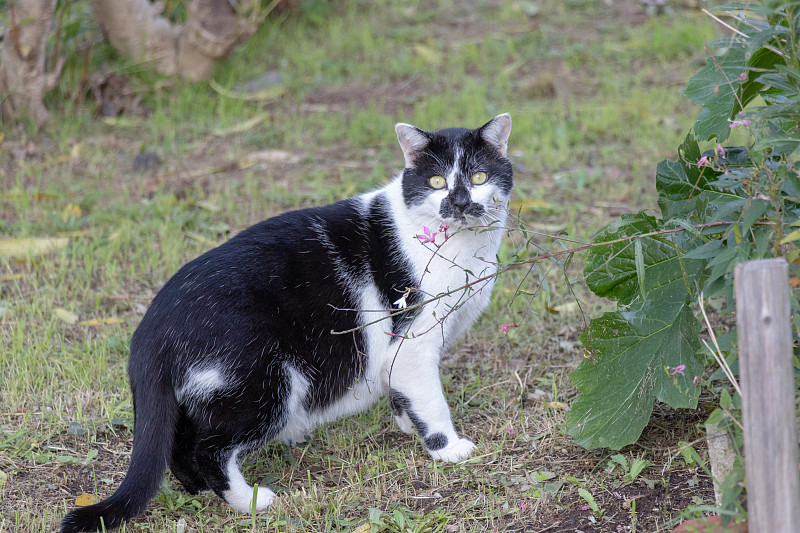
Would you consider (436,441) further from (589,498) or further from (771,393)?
(771,393)

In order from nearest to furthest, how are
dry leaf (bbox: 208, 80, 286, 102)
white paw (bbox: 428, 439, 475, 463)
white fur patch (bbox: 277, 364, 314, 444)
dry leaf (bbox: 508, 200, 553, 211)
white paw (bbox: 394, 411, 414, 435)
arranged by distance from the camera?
1. white fur patch (bbox: 277, 364, 314, 444)
2. white paw (bbox: 428, 439, 475, 463)
3. white paw (bbox: 394, 411, 414, 435)
4. dry leaf (bbox: 508, 200, 553, 211)
5. dry leaf (bbox: 208, 80, 286, 102)

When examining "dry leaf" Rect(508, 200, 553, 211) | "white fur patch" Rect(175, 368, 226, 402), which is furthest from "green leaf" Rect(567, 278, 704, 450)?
"dry leaf" Rect(508, 200, 553, 211)

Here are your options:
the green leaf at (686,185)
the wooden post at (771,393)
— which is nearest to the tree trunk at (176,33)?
the green leaf at (686,185)

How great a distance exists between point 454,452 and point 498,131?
1259 millimetres

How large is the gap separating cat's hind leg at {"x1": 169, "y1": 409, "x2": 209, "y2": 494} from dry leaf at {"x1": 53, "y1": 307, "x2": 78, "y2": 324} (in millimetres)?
1365

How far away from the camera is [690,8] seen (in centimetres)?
777

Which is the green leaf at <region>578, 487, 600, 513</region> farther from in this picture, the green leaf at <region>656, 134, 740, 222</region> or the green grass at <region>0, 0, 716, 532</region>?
the green leaf at <region>656, 134, 740, 222</region>

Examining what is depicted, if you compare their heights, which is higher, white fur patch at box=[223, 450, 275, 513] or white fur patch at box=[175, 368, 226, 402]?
white fur patch at box=[175, 368, 226, 402]

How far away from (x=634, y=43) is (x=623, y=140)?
6.05 feet

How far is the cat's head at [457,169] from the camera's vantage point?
119 inches

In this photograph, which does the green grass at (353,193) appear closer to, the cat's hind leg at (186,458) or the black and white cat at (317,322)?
the cat's hind leg at (186,458)

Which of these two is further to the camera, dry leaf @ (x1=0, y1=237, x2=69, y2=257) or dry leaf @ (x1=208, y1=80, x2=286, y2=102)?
dry leaf @ (x1=208, y1=80, x2=286, y2=102)

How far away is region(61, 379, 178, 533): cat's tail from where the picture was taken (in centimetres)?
238

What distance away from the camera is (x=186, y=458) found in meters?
2.78
